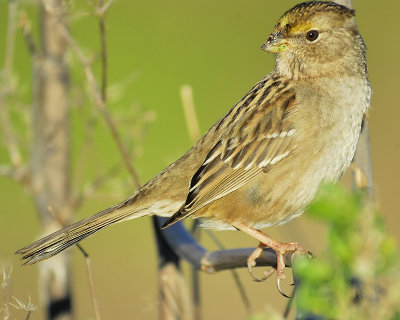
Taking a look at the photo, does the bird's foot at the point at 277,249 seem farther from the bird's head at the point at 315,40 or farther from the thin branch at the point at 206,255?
the bird's head at the point at 315,40

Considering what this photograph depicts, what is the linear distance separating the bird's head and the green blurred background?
10.9 ft

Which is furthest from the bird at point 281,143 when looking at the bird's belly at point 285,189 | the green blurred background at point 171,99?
the green blurred background at point 171,99

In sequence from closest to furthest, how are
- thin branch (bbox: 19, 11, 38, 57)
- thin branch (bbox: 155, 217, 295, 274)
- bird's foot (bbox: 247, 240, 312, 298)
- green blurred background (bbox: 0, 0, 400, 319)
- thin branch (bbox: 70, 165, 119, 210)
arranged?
thin branch (bbox: 155, 217, 295, 274)
bird's foot (bbox: 247, 240, 312, 298)
thin branch (bbox: 19, 11, 38, 57)
thin branch (bbox: 70, 165, 119, 210)
green blurred background (bbox: 0, 0, 400, 319)

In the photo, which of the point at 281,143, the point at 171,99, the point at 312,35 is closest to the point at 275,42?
the point at 312,35

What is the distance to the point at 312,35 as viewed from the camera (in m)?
3.69

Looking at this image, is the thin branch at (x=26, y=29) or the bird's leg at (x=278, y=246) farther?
the thin branch at (x=26, y=29)

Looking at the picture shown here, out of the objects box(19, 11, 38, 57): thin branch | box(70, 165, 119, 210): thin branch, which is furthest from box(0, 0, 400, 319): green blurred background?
box(19, 11, 38, 57): thin branch

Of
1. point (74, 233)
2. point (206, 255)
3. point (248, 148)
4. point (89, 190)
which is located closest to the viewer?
point (206, 255)

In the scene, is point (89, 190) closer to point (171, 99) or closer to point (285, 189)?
point (285, 189)

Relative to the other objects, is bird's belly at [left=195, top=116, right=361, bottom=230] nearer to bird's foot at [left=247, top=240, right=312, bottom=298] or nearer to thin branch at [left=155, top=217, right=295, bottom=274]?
bird's foot at [left=247, top=240, right=312, bottom=298]

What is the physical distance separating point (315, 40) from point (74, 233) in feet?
5.02

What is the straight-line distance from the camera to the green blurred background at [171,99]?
300 inches

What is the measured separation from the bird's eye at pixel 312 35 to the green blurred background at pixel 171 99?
3375 mm

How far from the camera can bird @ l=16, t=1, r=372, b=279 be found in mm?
3393
